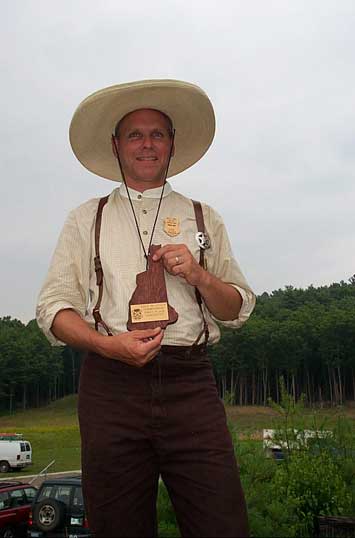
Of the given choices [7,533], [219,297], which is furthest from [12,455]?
[219,297]

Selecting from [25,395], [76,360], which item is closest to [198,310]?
[25,395]

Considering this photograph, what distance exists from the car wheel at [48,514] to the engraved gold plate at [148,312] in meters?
11.1

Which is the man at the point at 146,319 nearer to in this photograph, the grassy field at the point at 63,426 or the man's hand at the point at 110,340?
the man's hand at the point at 110,340

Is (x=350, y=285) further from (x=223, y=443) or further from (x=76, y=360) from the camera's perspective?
(x=223, y=443)

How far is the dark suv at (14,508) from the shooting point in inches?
528

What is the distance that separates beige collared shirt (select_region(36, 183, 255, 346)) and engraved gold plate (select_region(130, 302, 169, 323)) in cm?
9

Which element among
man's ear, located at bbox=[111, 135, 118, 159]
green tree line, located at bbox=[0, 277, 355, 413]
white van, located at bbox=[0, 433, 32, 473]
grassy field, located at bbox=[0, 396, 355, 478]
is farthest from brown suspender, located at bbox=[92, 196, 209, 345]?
green tree line, located at bbox=[0, 277, 355, 413]

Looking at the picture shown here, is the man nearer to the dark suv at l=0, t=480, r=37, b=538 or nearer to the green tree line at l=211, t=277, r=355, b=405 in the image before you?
the dark suv at l=0, t=480, r=37, b=538

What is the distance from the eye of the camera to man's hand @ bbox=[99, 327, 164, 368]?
2135 mm

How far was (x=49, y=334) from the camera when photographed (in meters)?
2.46

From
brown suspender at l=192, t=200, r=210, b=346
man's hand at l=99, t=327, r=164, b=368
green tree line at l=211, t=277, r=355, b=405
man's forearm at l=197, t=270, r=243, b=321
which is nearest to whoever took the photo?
man's hand at l=99, t=327, r=164, b=368

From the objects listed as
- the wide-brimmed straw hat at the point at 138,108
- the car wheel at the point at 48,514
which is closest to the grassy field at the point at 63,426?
the car wheel at the point at 48,514

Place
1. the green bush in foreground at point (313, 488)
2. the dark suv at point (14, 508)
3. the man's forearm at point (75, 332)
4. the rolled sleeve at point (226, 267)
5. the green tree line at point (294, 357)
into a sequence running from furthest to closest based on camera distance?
the green tree line at point (294, 357)
the dark suv at point (14, 508)
the green bush in foreground at point (313, 488)
the rolled sleeve at point (226, 267)
the man's forearm at point (75, 332)

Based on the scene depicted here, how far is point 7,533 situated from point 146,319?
12.7 metres
